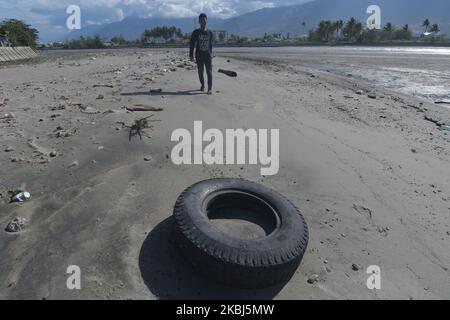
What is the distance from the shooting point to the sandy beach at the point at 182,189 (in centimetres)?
314

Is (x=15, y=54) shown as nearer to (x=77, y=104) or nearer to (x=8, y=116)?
(x=77, y=104)

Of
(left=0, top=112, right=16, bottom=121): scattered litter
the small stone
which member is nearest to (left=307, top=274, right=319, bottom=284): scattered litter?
the small stone

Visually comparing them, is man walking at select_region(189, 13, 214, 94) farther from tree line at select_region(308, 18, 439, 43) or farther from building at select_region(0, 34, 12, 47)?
tree line at select_region(308, 18, 439, 43)

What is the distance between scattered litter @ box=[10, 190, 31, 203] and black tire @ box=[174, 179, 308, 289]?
1.92 meters

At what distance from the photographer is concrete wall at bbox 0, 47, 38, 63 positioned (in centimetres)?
2094

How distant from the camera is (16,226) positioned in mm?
3592

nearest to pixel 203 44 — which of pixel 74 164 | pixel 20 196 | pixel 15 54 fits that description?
pixel 74 164

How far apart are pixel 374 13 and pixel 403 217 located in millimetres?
8333

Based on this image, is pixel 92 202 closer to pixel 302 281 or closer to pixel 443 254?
pixel 302 281

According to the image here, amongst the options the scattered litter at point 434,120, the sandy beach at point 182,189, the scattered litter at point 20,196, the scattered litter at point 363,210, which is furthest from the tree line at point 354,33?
the scattered litter at point 20,196

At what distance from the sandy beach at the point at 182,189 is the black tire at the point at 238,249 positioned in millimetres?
136

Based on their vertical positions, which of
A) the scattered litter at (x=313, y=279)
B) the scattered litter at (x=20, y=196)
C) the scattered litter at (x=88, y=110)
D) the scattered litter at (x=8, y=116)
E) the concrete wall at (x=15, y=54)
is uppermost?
the concrete wall at (x=15, y=54)

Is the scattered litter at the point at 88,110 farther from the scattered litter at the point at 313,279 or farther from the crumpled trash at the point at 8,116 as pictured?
the scattered litter at the point at 313,279

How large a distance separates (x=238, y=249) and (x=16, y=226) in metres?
2.35
